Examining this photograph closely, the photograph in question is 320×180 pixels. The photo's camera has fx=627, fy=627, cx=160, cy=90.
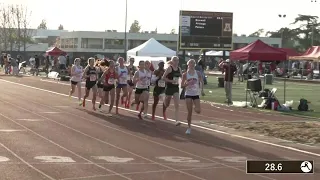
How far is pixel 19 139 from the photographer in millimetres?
13328

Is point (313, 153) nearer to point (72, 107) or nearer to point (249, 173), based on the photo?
point (249, 173)

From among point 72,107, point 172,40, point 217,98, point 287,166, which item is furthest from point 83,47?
point 287,166

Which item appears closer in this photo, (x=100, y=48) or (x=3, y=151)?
(x=3, y=151)

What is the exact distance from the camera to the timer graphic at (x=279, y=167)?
9.41 metres

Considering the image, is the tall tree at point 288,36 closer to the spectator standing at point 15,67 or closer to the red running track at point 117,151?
the spectator standing at point 15,67

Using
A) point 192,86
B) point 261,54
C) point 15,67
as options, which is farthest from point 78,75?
point 15,67

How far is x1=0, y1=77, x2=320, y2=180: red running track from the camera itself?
32.6ft

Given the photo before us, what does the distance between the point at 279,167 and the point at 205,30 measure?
1380 inches

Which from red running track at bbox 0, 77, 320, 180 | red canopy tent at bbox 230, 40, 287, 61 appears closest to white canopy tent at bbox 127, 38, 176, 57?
red canopy tent at bbox 230, 40, 287, 61

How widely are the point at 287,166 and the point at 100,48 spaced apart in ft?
309

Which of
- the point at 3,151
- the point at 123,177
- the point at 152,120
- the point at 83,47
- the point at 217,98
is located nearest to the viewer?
the point at 123,177

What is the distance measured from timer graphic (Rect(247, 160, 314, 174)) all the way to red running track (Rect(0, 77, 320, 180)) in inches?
4.9

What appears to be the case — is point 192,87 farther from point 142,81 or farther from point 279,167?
point 279,167

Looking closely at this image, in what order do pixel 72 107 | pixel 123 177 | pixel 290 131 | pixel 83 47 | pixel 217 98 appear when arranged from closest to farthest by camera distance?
pixel 123 177 → pixel 290 131 → pixel 72 107 → pixel 217 98 → pixel 83 47
